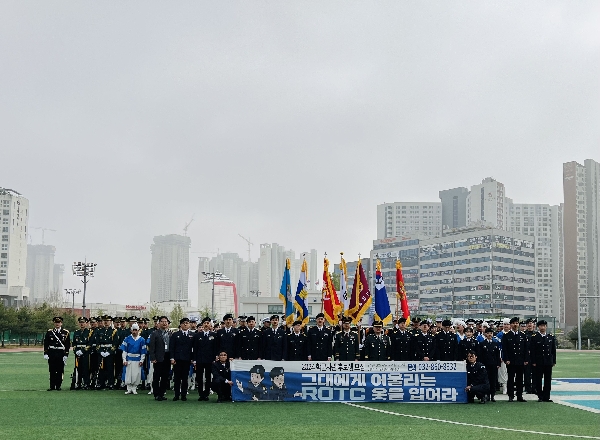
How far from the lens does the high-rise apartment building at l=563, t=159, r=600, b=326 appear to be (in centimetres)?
12350

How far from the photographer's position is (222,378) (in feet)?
47.0

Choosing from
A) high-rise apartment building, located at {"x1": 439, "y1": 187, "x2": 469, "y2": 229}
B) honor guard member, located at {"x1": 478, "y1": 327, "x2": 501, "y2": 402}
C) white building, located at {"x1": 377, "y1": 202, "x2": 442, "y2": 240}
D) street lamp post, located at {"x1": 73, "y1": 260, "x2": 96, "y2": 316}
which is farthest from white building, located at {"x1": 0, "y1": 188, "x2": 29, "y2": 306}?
honor guard member, located at {"x1": 478, "y1": 327, "x2": 501, "y2": 402}

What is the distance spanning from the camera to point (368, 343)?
15.5 m

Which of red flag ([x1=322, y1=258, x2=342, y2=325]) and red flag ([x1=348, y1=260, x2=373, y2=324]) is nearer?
red flag ([x1=348, y1=260, x2=373, y2=324])

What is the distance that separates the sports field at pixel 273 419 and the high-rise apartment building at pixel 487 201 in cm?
16372

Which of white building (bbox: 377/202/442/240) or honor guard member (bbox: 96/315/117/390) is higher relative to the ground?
white building (bbox: 377/202/442/240)

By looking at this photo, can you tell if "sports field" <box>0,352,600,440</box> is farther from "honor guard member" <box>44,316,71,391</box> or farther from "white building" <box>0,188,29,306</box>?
"white building" <box>0,188,29,306</box>

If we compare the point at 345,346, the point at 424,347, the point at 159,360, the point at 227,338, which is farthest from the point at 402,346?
the point at 159,360

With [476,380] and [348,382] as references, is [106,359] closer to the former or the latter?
[348,382]

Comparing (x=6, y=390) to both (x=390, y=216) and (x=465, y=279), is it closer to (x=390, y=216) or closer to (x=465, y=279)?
(x=465, y=279)

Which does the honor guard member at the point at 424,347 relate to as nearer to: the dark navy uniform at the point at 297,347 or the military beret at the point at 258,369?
the dark navy uniform at the point at 297,347

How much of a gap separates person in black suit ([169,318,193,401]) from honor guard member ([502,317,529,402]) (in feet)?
22.8

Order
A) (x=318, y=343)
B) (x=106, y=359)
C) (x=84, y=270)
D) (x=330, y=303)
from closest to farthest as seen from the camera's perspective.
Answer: (x=318, y=343), (x=106, y=359), (x=330, y=303), (x=84, y=270)

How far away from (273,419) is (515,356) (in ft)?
21.0
